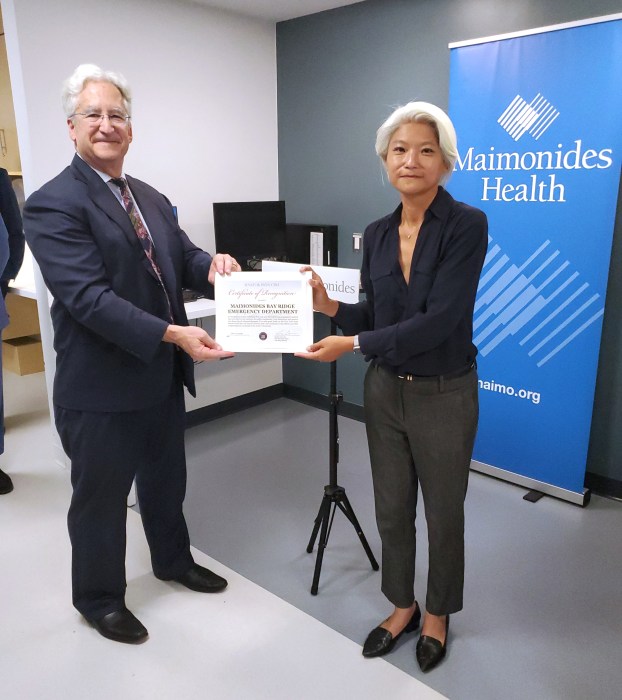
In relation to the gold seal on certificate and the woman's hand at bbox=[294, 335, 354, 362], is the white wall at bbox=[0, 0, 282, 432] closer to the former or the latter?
the gold seal on certificate

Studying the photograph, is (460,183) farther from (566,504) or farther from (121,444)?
(121,444)

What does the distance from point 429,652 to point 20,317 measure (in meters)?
4.41

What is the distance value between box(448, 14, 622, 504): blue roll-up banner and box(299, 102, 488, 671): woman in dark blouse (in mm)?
1270

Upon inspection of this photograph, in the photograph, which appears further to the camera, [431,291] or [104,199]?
[104,199]

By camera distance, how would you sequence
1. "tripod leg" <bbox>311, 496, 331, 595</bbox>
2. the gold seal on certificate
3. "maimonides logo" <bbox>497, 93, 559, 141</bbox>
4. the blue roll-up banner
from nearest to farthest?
the gold seal on certificate, "tripod leg" <bbox>311, 496, 331, 595</bbox>, the blue roll-up banner, "maimonides logo" <bbox>497, 93, 559, 141</bbox>

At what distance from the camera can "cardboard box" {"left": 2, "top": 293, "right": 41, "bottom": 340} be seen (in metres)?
4.96

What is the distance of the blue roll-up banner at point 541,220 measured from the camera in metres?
2.56

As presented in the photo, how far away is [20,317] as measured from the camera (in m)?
5.00

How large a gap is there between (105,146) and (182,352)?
27.2 inches

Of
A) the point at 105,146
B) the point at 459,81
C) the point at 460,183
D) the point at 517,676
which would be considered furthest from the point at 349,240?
the point at 517,676

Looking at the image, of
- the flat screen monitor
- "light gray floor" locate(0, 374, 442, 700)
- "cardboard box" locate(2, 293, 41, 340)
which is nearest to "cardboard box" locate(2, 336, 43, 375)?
"cardboard box" locate(2, 293, 41, 340)

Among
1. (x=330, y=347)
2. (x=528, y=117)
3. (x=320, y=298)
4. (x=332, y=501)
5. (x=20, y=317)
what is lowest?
(x=332, y=501)

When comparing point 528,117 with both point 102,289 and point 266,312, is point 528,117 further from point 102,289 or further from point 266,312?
point 102,289

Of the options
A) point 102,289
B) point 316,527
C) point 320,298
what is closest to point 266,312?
point 320,298
